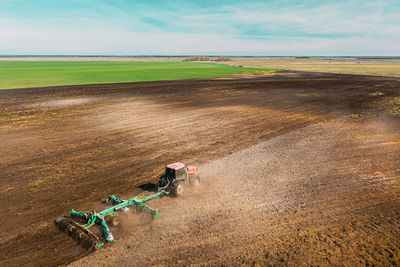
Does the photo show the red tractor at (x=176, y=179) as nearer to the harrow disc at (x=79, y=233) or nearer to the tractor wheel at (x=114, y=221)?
the tractor wheel at (x=114, y=221)

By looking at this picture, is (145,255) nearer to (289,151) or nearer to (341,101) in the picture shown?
(289,151)

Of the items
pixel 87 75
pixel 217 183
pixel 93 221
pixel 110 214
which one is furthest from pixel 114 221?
pixel 87 75

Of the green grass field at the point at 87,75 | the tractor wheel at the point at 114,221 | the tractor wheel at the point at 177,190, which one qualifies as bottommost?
the tractor wheel at the point at 114,221

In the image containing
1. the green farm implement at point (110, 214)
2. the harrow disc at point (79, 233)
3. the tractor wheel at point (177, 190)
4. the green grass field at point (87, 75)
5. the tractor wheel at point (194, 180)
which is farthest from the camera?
the green grass field at point (87, 75)

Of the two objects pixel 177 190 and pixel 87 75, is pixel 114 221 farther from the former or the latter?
pixel 87 75

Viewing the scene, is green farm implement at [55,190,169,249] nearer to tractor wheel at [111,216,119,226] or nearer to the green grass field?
tractor wheel at [111,216,119,226]

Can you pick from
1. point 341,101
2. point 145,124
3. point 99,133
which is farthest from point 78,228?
point 341,101

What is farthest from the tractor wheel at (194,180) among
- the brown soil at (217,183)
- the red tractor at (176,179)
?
the brown soil at (217,183)

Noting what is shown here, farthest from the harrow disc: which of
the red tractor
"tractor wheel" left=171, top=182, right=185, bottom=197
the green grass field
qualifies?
the green grass field

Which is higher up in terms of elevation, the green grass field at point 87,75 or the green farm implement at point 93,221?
the green grass field at point 87,75
